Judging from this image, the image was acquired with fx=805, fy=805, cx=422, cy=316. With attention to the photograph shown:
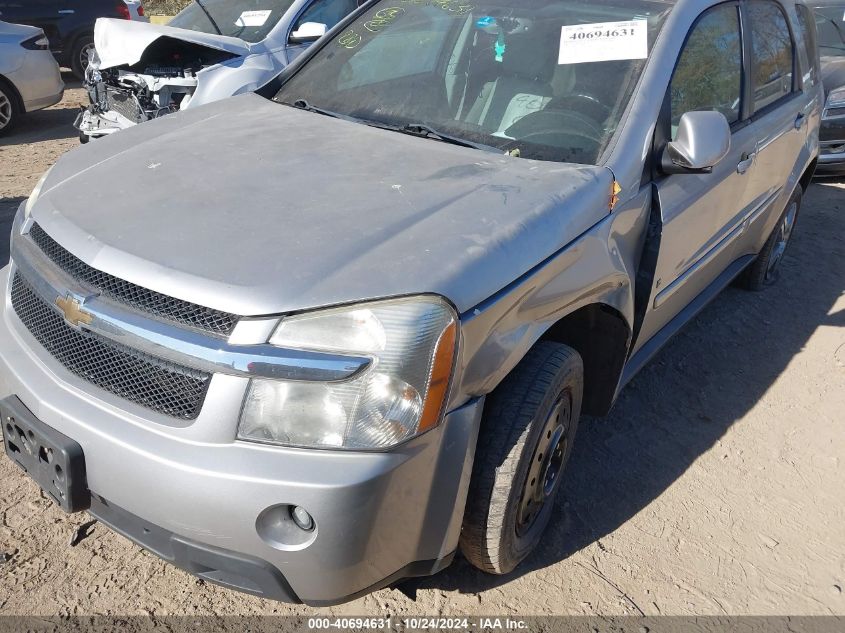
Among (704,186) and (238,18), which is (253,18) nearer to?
(238,18)

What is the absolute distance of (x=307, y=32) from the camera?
635cm

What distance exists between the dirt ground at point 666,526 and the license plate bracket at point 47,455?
486mm

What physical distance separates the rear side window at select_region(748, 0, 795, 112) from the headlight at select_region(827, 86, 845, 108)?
329 centimetres

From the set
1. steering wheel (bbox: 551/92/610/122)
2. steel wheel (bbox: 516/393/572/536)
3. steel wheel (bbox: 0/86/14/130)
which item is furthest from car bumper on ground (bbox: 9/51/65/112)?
steel wheel (bbox: 516/393/572/536)

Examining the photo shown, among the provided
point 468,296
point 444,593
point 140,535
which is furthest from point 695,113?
point 140,535

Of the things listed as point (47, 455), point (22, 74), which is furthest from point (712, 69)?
point (22, 74)

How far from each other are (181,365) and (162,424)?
15 centimetres

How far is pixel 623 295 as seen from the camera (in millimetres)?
2756

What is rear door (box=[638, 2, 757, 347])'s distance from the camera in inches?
118

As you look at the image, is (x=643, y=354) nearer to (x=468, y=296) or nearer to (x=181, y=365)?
(x=468, y=296)

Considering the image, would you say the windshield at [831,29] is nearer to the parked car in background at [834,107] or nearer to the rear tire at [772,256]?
the parked car in background at [834,107]

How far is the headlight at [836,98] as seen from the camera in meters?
7.21

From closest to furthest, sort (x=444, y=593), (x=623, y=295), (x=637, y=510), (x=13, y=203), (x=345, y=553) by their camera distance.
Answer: (x=345, y=553), (x=444, y=593), (x=623, y=295), (x=637, y=510), (x=13, y=203)

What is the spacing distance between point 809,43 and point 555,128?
2752 millimetres
